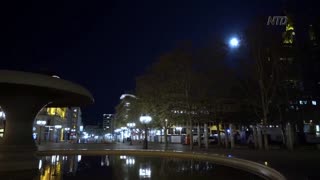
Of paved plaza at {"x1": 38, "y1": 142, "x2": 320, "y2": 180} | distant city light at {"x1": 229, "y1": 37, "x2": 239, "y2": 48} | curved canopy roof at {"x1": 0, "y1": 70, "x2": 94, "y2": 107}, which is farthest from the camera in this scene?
distant city light at {"x1": 229, "y1": 37, "x2": 239, "y2": 48}

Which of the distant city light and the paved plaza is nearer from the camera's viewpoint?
the paved plaza

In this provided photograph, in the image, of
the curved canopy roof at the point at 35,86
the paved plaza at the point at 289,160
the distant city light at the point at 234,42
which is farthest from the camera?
the distant city light at the point at 234,42

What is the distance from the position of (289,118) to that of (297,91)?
152 inches

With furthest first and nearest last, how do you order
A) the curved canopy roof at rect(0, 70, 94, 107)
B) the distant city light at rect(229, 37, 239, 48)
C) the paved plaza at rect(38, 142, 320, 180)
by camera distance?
the distant city light at rect(229, 37, 239, 48)
the curved canopy roof at rect(0, 70, 94, 107)
the paved plaza at rect(38, 142, 320, 180)

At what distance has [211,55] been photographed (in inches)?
1250

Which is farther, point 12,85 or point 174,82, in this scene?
point 174,82

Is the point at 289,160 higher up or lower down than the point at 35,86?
lower down

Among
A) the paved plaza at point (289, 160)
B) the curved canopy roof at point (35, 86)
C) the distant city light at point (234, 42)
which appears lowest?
the paved plaza at point (289, 160)

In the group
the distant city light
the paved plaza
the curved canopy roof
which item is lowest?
the paved plaza

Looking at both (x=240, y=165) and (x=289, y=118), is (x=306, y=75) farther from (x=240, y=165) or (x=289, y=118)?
(x=240, y=165)

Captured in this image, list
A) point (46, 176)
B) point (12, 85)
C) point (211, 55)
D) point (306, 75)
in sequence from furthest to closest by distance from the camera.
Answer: point (306, 75)
point (211, 55)
point (12, 85)
point (46, 176)

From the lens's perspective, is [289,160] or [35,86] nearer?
[35,86]

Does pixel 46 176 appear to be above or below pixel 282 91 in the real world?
below

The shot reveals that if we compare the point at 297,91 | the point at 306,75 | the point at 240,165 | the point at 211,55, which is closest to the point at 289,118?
the point at 297,91
